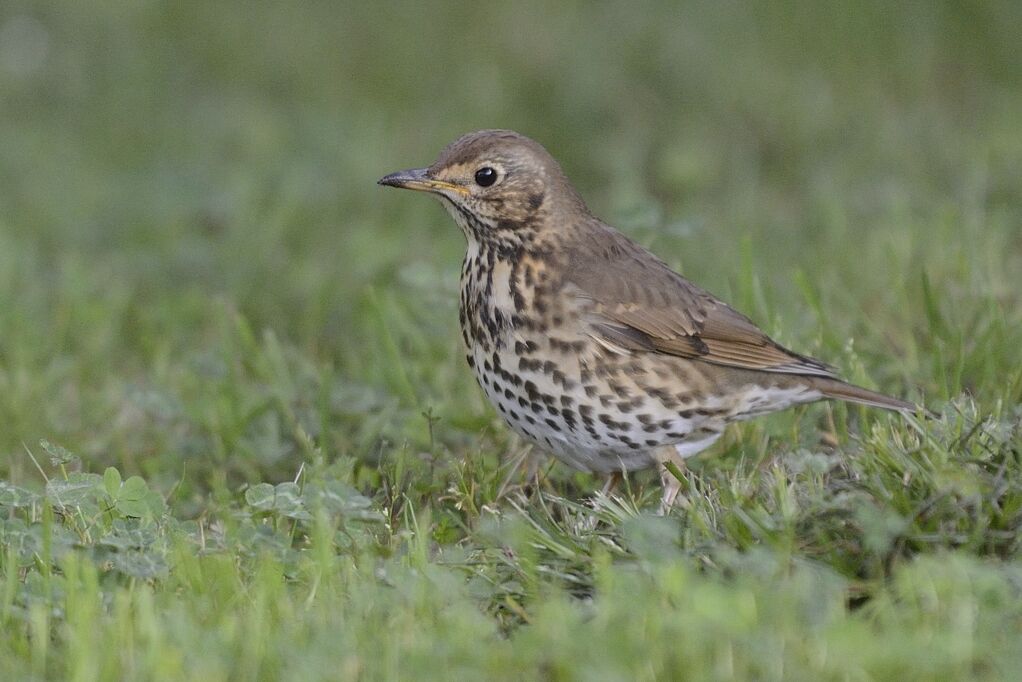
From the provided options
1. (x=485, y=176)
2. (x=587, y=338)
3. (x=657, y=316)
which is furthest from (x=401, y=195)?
(x=587, y=338)

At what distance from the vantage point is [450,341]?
5.84 meters

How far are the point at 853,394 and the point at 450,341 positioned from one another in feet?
5.58

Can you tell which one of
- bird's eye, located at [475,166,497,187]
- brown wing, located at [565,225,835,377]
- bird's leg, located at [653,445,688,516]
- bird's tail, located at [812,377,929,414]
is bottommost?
bird's leg, located at [653,445,688,516]

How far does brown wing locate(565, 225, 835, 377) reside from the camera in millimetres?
4707

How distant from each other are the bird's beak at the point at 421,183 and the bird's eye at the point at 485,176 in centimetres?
6

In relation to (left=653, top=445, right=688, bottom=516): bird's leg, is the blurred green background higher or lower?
higher

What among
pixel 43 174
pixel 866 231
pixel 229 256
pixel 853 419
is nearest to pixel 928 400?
pixel 853 419

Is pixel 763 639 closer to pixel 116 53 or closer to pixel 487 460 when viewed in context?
pixel 487 460

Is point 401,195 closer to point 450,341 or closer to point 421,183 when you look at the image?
point 450,341

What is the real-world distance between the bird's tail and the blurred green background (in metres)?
0.31

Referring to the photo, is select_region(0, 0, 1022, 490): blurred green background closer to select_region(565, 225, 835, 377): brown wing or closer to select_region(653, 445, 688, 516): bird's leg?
select_region(565, 225, 835, 377): brown wing

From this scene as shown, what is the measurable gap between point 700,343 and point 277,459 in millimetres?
1453

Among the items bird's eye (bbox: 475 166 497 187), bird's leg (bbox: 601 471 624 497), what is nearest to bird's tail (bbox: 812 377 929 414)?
bird's leg (bbox: 601 471 624 497)

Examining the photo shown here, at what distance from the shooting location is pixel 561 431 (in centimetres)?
448
